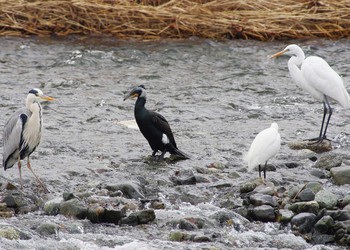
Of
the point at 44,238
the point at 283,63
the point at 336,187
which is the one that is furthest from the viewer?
the point at 283,63

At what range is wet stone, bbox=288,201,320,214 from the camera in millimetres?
8117

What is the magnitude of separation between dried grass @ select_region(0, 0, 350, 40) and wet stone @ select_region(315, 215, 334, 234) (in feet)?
29.0

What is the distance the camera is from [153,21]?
53.6 feet

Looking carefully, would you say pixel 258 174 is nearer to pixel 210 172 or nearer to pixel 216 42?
pixel 210 172

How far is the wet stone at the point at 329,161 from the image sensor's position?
9836 millimetres

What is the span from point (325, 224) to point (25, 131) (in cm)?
331

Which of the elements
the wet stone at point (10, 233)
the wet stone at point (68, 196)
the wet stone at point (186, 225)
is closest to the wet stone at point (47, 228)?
the wet stone at point (10, 233)

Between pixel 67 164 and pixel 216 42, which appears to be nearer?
pixel 67 164

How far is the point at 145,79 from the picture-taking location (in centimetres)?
1370

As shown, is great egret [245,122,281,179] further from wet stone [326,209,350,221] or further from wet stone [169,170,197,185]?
wet stone [326,209,350,221]

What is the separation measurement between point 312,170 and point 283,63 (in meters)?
5.59

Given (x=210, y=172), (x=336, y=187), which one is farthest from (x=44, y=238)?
(x=336, y=187)

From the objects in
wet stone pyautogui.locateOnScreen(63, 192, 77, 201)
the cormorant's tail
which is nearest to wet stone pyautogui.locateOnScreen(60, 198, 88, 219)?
wet stone pyautogui.locateOnScreen(63, 192, 77, 201)

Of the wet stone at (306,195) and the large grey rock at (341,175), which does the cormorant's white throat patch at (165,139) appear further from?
the wet stone at (306,195)
